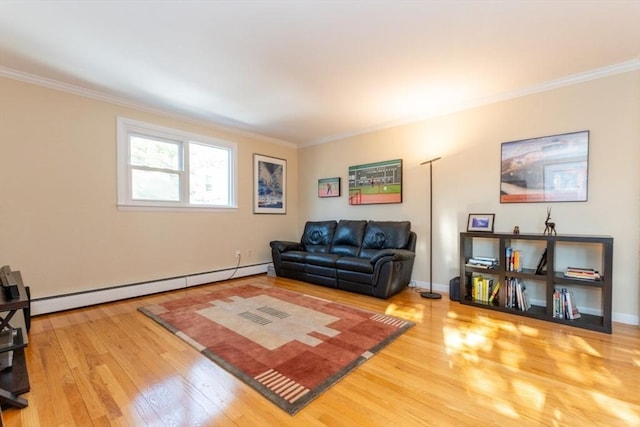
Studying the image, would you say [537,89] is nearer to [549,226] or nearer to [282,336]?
[549,226]

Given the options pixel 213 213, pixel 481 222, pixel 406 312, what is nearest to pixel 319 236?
pixel 213 213

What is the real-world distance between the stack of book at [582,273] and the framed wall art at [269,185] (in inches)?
164

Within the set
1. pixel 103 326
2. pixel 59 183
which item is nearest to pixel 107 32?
pixel 59 183

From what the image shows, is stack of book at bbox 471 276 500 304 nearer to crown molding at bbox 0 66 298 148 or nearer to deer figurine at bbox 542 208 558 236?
deer figurine at bbox 542 208 558 236

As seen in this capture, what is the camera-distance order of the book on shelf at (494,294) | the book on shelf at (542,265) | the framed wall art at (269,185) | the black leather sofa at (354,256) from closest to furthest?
the book on shelf at (542,265)
the book on shelf at (494,294)
the black leather sofa at (354,256)
the framed wall art at (269,185)

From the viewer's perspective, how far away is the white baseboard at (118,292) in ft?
9.36

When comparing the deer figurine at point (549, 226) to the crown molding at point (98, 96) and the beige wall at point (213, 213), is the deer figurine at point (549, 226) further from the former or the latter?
the crown molding at point (98, 96)

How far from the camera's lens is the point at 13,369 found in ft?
5.65

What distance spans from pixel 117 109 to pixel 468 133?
4.36m

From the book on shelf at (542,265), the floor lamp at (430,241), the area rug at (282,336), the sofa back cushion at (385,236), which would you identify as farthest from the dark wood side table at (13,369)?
the book on shelf at (542,265)

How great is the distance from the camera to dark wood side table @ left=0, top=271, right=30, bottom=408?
1.46 meters

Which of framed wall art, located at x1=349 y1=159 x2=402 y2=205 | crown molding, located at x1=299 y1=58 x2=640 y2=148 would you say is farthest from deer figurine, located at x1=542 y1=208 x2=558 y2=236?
framed wall art, located at x1=349 y1=159 x2=402 y2=205

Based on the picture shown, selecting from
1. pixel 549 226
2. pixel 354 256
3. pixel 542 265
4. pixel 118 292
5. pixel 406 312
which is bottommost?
pixel 406 312

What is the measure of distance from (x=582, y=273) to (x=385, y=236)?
2070 millimetres
